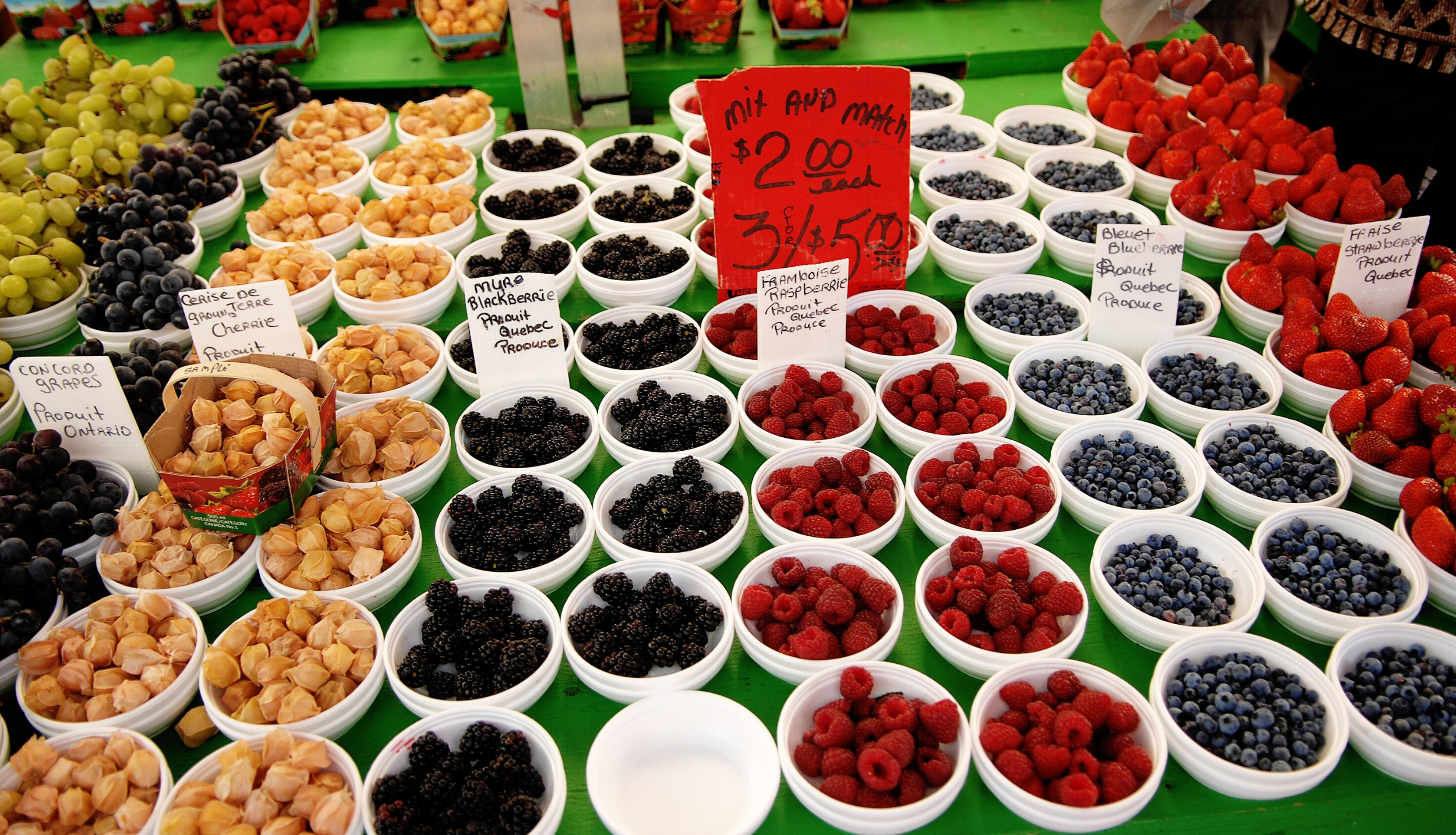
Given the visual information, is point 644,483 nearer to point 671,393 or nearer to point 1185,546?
point 671,393

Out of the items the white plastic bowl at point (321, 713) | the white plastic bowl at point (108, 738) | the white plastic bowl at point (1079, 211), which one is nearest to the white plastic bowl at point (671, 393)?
the white plastic bowl at point (321, 713)

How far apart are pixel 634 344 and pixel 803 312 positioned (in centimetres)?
52

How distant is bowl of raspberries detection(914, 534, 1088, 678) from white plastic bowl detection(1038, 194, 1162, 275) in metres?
1.33

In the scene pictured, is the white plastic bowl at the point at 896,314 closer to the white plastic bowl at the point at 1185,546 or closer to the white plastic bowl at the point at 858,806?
the white plastic bowl at the point at 1185,546

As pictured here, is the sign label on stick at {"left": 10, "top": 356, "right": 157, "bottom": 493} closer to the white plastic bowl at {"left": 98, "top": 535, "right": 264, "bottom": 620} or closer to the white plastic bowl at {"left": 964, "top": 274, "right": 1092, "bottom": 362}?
the white plastic bowl at {"left": 98, "top": 535, "right": 264, "bottom": 620}

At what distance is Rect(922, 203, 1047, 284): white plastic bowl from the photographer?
9.46 feet

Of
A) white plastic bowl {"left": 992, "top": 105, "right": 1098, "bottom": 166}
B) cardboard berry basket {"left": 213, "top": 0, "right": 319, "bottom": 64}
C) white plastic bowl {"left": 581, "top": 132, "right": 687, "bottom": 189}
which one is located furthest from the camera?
cardboard berry basket {"left": 213, "top": 0, "right": 319, "bottom": 64}

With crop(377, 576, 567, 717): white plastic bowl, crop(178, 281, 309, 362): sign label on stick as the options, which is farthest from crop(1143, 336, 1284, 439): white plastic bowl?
crop(178, 281, 309, 362): sign label on stick

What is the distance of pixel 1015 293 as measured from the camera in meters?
2.89

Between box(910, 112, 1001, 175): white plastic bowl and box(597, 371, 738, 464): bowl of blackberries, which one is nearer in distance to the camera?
box(597, 371, 738, 464): bowl of blackberries

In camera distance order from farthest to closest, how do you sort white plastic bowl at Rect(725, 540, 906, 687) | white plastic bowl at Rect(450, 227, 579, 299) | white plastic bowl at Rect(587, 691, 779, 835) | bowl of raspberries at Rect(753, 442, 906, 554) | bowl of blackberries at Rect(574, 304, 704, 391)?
1. white plastic bowl at Rect(450, 227, 579, 299)
2. bowl of blackberries at Rect(574, 304, 704, 391)
3. bowl of raspberries at Rect(753, 442, 906, 554)
4. white plastic bowl at Rect(725, 540, 906, 687)
5. white plastic bowl at Rect(587, 691, 779, 835)

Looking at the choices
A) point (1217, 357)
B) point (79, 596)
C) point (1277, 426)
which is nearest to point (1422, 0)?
point (1217, 357)

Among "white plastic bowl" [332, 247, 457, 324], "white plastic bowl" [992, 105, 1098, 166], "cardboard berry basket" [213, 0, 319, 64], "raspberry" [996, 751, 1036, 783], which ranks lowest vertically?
"raspberry" [996, 751, 1036, 783]

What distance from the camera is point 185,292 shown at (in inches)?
90.1
